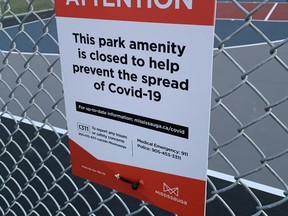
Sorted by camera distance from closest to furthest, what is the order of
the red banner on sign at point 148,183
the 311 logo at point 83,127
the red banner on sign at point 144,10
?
the red banner on sign at point 144,10 < the red banner on sign at point 148,183 < the 311 logo at point 83,127

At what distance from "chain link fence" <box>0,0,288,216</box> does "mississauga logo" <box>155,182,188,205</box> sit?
10 centimetres

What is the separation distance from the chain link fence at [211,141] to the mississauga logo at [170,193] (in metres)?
0.10

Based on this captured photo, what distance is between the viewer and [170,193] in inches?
32.8

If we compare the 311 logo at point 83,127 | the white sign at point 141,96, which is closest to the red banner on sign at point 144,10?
the white sign at point 141,96

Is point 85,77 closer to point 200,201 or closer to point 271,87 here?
point 200,201

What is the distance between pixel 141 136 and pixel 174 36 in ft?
0.79

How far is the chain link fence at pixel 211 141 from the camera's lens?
85cm

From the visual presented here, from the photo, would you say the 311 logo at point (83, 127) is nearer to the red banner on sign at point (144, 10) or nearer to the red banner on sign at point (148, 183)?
the red banner on sign at point (148, 183)

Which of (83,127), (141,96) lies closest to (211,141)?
(83,127)

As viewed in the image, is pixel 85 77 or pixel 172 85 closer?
pixel 172 85

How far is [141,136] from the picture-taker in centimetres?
83

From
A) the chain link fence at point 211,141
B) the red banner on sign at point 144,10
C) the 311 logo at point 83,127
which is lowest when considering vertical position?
the chain link fence at point 211,141

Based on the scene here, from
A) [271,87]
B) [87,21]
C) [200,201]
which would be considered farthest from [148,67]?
[271,87]

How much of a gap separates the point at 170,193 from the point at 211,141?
2.12 m
